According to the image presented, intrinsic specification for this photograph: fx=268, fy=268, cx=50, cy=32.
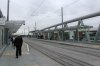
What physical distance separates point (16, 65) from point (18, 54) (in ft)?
21.9

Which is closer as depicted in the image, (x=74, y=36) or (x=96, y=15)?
(x=96, y=15)

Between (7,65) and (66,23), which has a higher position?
(66,23)

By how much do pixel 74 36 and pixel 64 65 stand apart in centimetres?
4703

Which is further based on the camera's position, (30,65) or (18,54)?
(18,54)

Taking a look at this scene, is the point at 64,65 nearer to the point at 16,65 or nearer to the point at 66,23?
the point at 16,65

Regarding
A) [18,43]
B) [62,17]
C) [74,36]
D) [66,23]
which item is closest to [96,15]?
[74,36]

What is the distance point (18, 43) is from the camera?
20609mm

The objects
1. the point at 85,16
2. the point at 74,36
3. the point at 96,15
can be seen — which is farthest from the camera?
the point at 85,16

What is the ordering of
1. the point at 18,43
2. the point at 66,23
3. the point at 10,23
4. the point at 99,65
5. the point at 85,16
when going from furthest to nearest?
the point at 66,23 < the point at 85,16 < the point at 10,23 < the point at 18,43 < the point at 99,65

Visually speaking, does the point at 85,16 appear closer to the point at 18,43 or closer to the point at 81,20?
the point at 81,20

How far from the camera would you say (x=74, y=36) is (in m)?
62.0

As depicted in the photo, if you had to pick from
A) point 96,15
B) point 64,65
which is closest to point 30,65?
point 64,65

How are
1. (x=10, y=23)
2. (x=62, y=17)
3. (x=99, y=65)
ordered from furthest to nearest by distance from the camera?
(x=62, y=17)
(x=10, y=23)
(x=99, y=65)

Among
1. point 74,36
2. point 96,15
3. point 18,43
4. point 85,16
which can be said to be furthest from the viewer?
point 85,16
